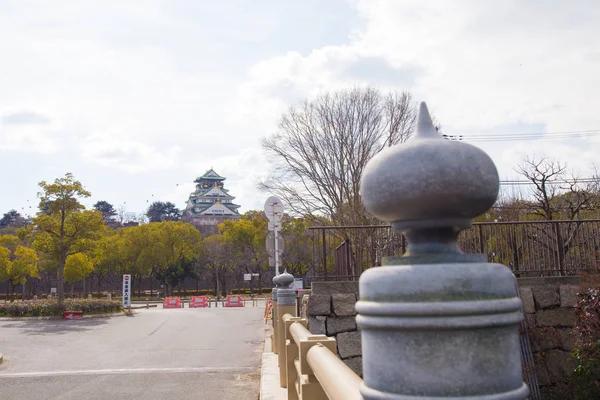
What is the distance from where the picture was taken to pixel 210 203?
10275cm

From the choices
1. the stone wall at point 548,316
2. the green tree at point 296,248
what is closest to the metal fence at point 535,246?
the stone wall at point 548,316

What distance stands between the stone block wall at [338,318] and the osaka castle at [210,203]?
84531 millimetres

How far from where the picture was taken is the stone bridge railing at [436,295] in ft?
3.37

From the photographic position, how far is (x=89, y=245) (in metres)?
26.6

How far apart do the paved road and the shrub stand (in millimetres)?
5005

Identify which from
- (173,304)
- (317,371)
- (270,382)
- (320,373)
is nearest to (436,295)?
(320,373)

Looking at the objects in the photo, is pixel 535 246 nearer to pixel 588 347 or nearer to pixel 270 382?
pixel 588 347

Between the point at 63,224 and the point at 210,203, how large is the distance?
7667 cm

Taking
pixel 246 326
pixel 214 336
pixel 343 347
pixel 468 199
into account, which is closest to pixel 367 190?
pixel 468 199

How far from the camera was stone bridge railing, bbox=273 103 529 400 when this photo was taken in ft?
3.37

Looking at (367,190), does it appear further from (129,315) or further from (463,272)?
(129,315)

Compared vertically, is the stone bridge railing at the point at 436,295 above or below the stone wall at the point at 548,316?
above

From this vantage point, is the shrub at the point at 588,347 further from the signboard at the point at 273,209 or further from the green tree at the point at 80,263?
the green tree at the point at 80,263

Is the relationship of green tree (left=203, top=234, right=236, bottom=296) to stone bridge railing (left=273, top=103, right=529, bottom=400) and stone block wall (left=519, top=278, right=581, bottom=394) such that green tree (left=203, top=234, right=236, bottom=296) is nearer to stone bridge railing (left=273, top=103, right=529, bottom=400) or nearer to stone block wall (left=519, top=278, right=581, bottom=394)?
stone block wall (left=519, top=278, right=581, bottom=394)
